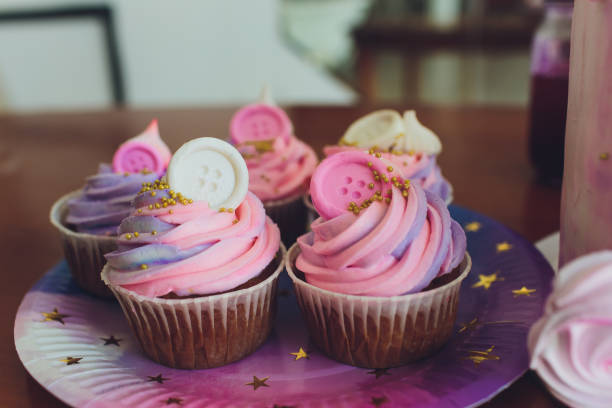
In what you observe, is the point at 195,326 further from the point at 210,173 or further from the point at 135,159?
the point at 135,159

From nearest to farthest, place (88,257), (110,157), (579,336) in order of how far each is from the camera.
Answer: (579,336), (88,257), (110,157)

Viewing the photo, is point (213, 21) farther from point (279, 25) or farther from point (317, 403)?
point (317, 403)

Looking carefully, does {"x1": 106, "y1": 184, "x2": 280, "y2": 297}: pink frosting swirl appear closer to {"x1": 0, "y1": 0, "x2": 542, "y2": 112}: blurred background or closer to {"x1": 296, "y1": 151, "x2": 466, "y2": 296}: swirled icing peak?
{"x1": 296, "y1": 151, "x2": 466, "y2": 296}: swirled icing peak

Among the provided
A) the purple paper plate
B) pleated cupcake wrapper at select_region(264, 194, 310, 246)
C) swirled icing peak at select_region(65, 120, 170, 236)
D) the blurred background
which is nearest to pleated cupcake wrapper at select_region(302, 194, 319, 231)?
pleated cupcake wrapper at select_region(264, 194, 310, 246)

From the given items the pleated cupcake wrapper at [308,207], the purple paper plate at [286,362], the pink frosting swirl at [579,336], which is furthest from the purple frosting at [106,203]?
the pink frosting swirl at [579,336]

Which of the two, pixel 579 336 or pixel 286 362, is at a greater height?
pixel 579 336

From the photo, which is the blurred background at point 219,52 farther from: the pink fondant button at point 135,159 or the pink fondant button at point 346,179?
the pink fondant button at point 346,179

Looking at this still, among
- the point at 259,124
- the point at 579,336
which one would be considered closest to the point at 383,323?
the point at 579,336
